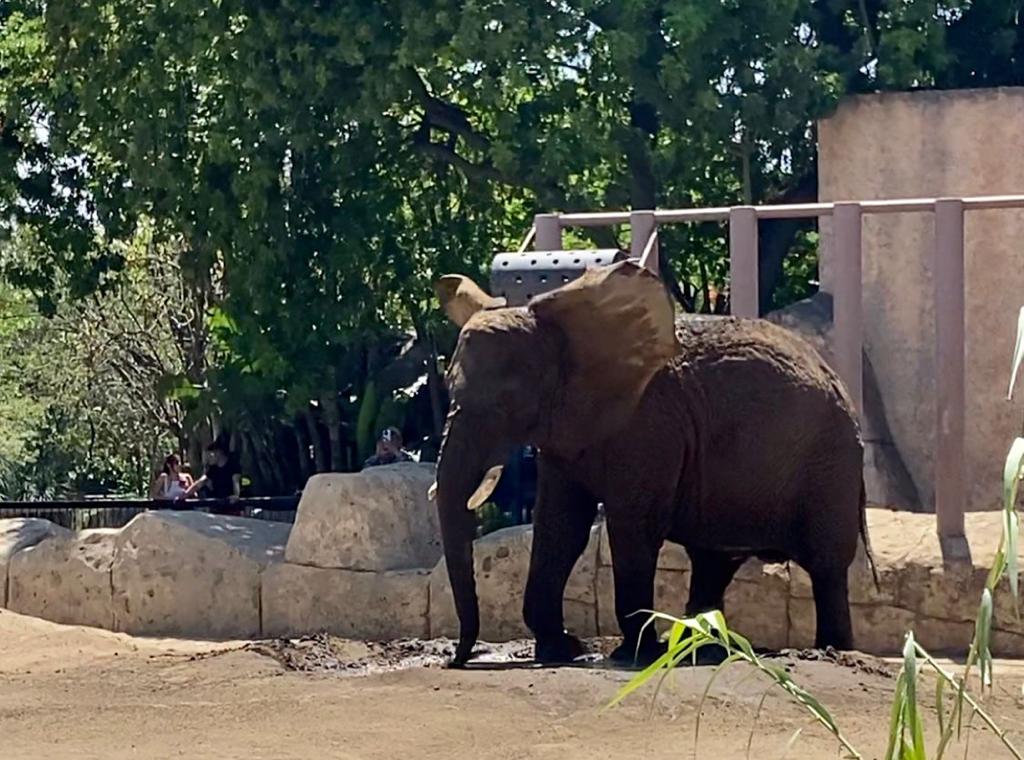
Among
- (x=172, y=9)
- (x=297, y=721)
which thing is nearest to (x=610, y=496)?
(x=297, y=721)

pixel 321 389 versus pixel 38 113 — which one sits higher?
pixel 38 113

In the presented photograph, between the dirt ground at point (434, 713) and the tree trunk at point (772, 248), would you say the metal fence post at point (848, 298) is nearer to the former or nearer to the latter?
the dirt ground at point (434, 713)

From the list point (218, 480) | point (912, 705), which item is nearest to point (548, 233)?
point (218, 480)

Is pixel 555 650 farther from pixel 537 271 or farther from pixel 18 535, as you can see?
pixel 18 535

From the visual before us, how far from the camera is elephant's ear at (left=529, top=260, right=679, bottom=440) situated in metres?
9.16

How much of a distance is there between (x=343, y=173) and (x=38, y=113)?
3602 millimetres

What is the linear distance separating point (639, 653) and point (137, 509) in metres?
7.99

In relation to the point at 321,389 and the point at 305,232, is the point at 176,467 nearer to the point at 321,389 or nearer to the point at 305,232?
the point at 321,389

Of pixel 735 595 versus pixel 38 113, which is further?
pixel 38 113

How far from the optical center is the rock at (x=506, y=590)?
11.8 metres

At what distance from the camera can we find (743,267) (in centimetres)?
1235

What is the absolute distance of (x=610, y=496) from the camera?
30.7ft

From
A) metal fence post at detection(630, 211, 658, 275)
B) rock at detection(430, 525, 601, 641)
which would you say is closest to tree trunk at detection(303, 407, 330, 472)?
metal fence post at detection(630, 211, 658, 275)

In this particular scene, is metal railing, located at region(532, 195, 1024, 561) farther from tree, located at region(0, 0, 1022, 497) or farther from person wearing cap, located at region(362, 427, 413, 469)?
person wearing cap, located at region(362, 427, 413, 469)
